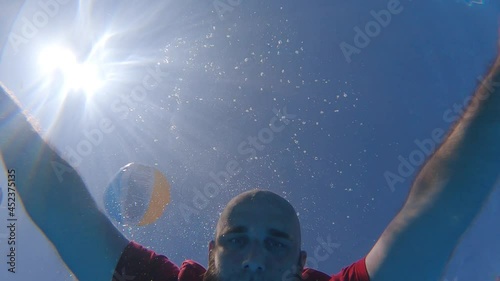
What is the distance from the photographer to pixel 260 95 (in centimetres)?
1114

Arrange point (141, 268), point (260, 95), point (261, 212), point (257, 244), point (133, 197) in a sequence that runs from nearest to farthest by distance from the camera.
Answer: point (257, 244)
point (261, 212)
point (141, 268)
point (133, 197)
point (260, 95)

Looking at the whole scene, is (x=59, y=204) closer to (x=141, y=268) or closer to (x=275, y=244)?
(x=141, y=268)

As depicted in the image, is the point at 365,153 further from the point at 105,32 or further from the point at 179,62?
the point at 105,32

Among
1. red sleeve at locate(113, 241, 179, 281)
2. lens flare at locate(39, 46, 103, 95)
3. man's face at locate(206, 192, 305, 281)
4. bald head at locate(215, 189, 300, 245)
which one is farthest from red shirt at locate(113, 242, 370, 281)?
lens flare at locate(39, 46, 103, 95)

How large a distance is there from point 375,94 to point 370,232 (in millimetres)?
4025

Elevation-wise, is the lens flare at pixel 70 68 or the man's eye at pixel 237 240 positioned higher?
the lens flare at pixel 70 68

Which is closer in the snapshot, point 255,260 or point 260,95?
point 255,260

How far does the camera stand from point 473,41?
10.1 meters

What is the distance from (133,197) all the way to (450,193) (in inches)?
267

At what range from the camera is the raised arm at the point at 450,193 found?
247 cm

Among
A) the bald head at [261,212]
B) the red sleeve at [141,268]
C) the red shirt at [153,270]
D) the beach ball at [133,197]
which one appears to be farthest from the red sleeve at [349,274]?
the beach ball at [133,197]

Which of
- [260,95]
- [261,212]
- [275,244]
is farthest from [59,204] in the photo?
[260,95]

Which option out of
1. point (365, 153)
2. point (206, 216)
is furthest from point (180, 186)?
point (365, 153)

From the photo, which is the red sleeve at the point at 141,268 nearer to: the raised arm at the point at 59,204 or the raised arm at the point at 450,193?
the raised arm at the point at 59,204
